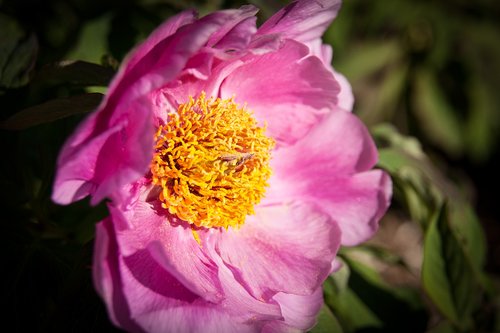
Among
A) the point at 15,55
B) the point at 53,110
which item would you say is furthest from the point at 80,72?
the point at 15,55

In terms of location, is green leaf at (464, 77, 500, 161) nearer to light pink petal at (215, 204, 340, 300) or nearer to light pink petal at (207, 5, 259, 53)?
light pink petal at (215, 204, 340, 300)

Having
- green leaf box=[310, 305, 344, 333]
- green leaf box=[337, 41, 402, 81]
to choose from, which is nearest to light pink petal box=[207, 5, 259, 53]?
green leaf box=[310, 305, 344, 333]

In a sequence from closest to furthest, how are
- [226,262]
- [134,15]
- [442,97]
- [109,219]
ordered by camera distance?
[109,219], [226,262], [134,15], [442,97]

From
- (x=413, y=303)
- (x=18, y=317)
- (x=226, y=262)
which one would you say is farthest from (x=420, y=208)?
(x=18, y=317)

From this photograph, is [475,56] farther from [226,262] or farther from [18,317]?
[18,317]

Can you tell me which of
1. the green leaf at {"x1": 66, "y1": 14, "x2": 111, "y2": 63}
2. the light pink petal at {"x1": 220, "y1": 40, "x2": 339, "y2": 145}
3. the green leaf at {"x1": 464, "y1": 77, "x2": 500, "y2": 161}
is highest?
the green leaf at {"x1": 66, "y1": 14, "x2": 111, "y2": 63}

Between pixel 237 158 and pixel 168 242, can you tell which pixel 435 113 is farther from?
pixel 168 242
